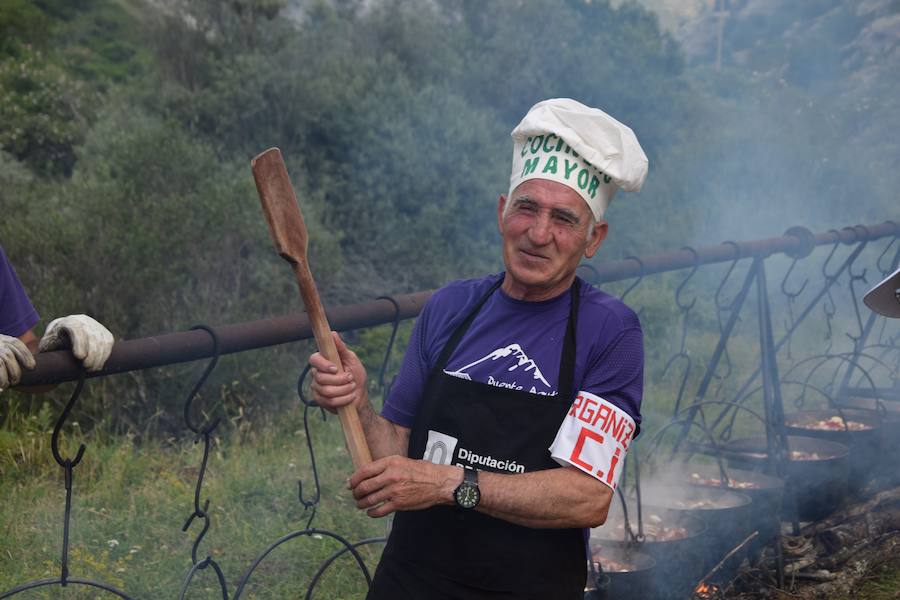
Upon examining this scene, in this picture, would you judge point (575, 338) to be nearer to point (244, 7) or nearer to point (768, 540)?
point (768, 540)

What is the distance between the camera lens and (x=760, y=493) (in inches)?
149

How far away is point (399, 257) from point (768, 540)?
26.2 feet

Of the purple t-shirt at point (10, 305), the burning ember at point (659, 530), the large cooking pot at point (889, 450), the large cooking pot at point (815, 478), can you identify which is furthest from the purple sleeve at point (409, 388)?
the large cooking pot at point (889, 450)

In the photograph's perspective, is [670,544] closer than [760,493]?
Yes

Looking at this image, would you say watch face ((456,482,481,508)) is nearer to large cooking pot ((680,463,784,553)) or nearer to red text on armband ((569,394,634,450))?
red text on armband ((569,394,634,450))

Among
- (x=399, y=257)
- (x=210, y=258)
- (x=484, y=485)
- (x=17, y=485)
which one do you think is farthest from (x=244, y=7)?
(x=484, y=485)

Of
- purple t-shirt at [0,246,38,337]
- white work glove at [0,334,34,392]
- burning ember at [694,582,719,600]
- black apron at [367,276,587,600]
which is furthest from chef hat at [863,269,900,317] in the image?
purple t-shirt at [0,246,38,337]

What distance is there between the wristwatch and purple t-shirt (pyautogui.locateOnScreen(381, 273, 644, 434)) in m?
0.27

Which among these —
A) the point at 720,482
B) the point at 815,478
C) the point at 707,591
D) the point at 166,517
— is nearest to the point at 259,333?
the point at 707,591

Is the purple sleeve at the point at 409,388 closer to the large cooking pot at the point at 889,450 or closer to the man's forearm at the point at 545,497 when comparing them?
the man's forearm at the point at 545,497

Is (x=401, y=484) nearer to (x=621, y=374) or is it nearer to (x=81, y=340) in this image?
(x=621, y=374)

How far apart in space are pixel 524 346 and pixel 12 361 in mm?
1071

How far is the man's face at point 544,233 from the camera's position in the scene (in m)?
2.06

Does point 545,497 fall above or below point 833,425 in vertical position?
below
